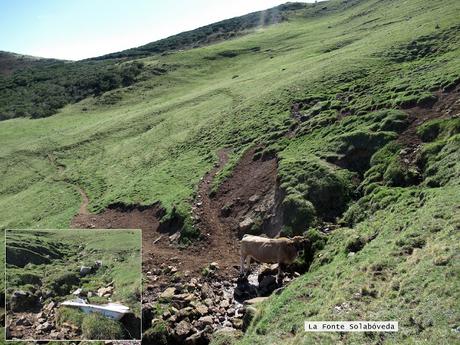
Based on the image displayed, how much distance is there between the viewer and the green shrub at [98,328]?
1127 centimetres

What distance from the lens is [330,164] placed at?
28.6 m

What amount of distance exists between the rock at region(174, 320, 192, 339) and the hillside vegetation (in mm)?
1482

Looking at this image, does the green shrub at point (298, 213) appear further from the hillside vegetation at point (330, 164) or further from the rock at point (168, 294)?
the rock at point (168, 294)

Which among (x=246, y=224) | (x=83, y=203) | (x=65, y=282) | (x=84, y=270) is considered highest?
(x=84, y=270)

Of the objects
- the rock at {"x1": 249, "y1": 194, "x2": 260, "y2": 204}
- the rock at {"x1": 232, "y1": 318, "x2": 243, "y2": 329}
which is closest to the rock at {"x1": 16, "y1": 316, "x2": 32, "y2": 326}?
the rock at {"x1": 232, "y1": 318, "x2": 243, "y2": 329}

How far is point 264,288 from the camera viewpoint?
787 inches

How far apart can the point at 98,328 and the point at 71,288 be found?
1267mm

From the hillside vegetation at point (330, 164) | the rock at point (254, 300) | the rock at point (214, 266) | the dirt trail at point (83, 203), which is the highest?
the hillside vegetation at point (330, 164)

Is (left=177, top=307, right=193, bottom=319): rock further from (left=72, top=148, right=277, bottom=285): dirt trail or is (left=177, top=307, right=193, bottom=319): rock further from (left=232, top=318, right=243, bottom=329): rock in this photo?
(left=72, top=148, right=277, bottom=285): dirt trail

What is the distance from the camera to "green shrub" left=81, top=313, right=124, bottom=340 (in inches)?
444

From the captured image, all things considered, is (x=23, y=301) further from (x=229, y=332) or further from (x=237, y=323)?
(x=237, y=323)

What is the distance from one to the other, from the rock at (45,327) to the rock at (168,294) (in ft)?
29.2

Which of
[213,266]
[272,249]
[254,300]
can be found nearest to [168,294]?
[213,266]

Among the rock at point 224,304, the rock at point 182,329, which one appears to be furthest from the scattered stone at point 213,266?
the rock at point 182,329
